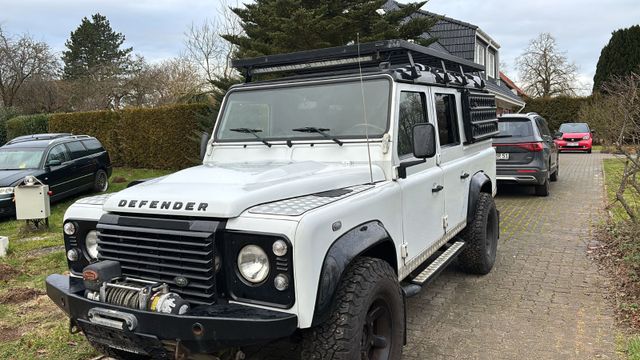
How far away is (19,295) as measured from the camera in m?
5.27

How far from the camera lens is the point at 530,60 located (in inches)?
1796

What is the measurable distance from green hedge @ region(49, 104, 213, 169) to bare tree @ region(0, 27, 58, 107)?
14.5 meters

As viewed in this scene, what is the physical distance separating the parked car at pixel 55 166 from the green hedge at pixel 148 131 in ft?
9.93

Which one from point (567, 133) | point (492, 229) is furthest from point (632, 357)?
point (567, 133)

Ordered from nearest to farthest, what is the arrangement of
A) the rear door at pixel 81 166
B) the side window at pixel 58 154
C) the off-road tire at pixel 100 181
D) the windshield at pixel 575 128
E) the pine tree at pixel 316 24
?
1. the pine tree at pixel 316 24
2. the side window at pixel 58 154
3. the rear door at pixel 81 166
4. the off-road tire at pixel 100 181
5. the windshield at pixel 575 128

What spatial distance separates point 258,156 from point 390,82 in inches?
47.5

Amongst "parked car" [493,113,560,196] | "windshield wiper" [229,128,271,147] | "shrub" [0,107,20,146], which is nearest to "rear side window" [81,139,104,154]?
"parked car" [493,113,560,196]

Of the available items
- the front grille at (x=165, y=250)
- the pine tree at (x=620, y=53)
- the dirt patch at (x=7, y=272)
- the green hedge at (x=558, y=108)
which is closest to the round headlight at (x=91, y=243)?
the front grille at (x=165, y=250)

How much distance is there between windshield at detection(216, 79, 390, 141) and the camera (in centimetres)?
382

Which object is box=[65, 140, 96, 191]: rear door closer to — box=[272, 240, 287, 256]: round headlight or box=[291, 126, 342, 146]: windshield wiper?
box=[291, 126, 342, 146]: windshield wiper

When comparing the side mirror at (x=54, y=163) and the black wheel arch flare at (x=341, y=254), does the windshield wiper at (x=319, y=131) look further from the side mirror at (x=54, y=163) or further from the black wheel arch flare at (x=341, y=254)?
the side mirror at (x=54, y=163)

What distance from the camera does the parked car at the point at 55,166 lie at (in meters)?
10.8

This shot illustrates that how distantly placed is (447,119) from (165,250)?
325 centimetres

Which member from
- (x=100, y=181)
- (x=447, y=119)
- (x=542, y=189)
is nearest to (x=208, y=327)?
(x=447, y=119)
